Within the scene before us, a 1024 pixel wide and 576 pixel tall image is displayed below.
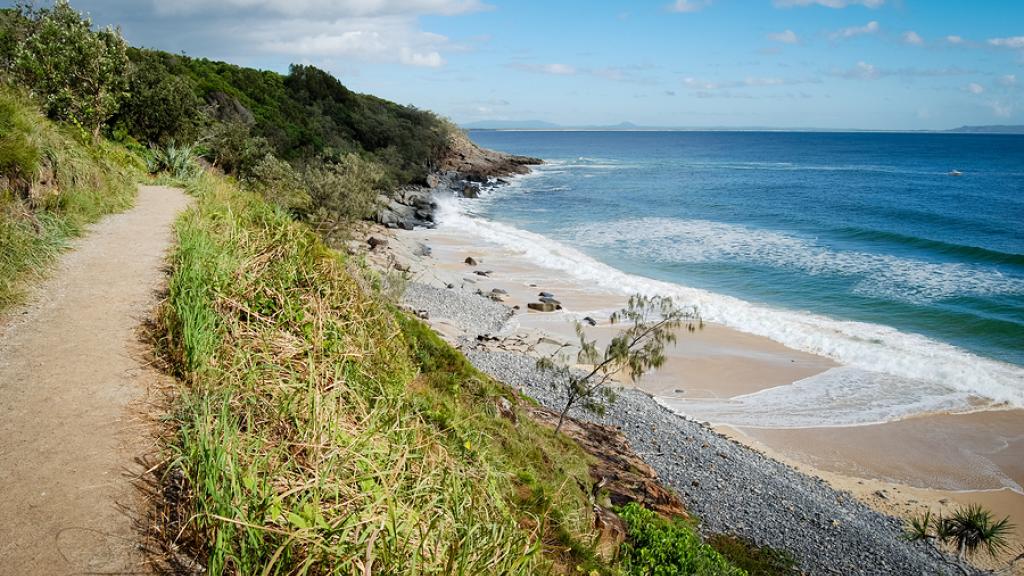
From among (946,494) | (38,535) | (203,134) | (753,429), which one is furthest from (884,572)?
(203,134)

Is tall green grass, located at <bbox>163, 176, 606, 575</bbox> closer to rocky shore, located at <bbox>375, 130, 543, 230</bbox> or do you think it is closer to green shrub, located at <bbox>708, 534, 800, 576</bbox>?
green shrub, located at <bbox>708, 534, 800, 576</bbox>

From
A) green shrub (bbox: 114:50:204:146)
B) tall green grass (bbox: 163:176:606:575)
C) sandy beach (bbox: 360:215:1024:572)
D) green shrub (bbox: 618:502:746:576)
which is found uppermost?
green shrub (bbox: 114:50:204:146)

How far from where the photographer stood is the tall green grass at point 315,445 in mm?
3680

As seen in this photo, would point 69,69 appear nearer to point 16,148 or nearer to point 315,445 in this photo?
point 16,148

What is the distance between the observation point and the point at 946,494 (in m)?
14.2

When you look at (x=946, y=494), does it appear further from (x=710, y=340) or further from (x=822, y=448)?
(x=710, y=340)

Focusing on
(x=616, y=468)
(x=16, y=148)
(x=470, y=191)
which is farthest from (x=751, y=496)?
(x=470, y=191)

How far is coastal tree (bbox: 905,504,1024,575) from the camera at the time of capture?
29.9 feet

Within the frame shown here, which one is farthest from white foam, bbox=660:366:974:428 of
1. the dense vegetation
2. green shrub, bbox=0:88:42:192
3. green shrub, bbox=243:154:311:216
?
green shrub, bbox=0:88:42:192

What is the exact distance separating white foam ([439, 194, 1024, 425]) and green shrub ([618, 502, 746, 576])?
994cm

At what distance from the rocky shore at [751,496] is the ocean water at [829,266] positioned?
2842 mm

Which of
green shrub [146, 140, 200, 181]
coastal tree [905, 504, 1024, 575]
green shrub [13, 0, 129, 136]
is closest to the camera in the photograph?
coastal tree [905, 504, 1024, 575]

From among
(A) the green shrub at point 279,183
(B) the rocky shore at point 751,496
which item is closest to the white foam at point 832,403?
(B) the rocky shore at point 751,496

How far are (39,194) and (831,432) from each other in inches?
722
